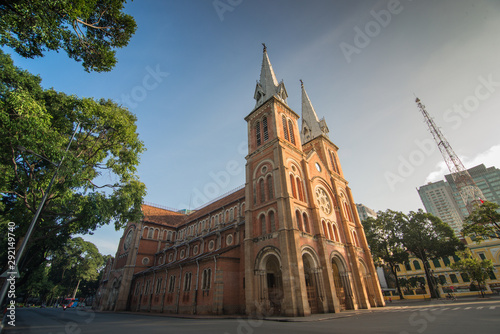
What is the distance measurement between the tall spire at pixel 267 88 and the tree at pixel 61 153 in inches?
629

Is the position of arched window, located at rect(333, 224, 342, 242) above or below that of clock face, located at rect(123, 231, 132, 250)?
below

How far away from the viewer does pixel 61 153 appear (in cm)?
1221

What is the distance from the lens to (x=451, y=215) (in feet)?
492

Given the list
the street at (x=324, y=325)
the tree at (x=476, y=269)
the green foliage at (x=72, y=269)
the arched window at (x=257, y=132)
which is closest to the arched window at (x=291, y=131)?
the arched window at (x=257, y=132)

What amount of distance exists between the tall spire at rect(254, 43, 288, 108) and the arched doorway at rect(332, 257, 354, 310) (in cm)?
1972

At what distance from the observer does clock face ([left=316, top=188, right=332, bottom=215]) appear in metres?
23.4

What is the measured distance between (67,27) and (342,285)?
26864 mm

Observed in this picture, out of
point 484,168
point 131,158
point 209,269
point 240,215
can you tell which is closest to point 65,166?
point 131,158

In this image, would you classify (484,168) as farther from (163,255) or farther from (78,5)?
(78,5)

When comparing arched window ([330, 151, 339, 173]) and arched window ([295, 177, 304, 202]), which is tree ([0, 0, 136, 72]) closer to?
arched window ([295, 177, 304, 202])

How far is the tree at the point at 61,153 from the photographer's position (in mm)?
11406

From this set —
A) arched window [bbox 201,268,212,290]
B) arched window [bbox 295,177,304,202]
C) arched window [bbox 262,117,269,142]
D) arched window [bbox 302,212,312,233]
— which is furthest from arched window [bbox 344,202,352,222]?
arched window [bbox 201,268,212,290]

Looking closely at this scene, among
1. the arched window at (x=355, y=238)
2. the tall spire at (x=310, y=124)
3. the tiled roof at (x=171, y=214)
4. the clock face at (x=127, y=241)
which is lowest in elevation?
the arched window at (x=355, y=238)

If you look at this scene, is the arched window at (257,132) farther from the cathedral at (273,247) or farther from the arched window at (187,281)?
the arched window at (187,281)
